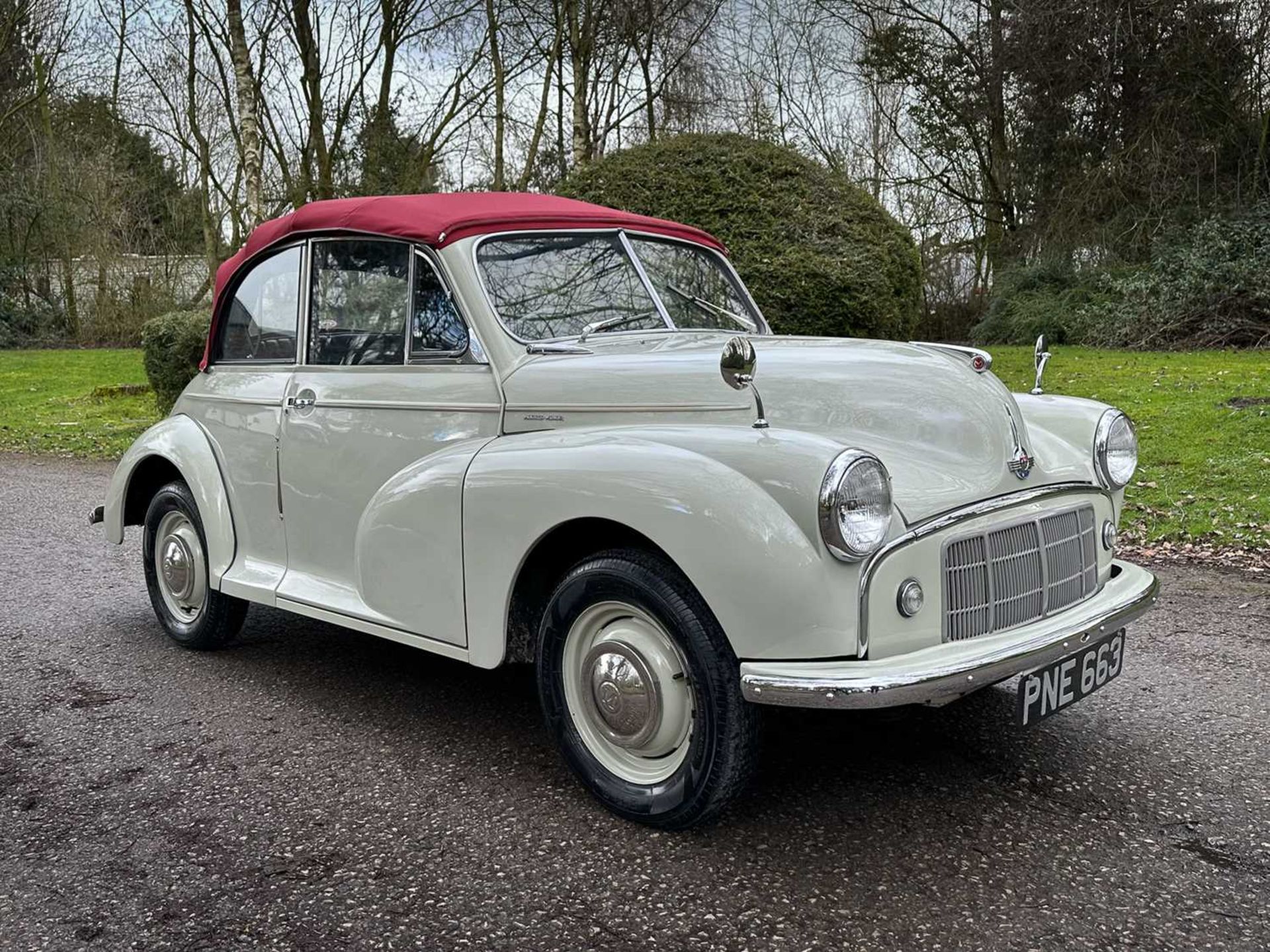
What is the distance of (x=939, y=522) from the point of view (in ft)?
9.43

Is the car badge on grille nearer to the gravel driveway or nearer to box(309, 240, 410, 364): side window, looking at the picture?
the gravel driveway

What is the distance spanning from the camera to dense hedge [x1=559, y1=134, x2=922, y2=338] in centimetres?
1018

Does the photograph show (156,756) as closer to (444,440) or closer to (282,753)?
(282,753)

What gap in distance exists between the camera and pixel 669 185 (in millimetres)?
10672

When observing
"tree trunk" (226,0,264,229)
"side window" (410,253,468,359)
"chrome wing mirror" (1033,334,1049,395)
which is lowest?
"chrome wing mirror" (1033,334,1049,395)

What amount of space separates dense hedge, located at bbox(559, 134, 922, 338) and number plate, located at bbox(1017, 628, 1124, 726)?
7.00m

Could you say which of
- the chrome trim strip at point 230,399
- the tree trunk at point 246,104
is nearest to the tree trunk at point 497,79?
the tree trunk at point 246,104

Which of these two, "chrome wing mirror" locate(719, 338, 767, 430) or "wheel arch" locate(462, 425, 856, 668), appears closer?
"wheel arch" locate(462, 425, 856, 668)

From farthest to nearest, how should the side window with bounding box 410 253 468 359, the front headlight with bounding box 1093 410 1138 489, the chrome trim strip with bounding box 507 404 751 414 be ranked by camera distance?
the side window with bounding box 410 253 468 359
the front headlight with bounding box 1093 410 1138 489
the chrome trim strip with bounding box 507 404 751 414

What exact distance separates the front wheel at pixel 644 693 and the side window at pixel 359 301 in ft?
4.31

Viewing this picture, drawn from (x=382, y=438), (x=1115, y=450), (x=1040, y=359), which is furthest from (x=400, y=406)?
(x=1115, y=450)

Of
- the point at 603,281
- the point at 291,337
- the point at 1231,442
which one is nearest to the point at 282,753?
the point at 291,337

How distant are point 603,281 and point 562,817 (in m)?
1.87

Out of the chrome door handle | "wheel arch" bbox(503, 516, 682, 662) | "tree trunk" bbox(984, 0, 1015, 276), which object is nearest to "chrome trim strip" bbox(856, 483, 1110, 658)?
"wheel arch" bbox(503, 516, 682, 662)
